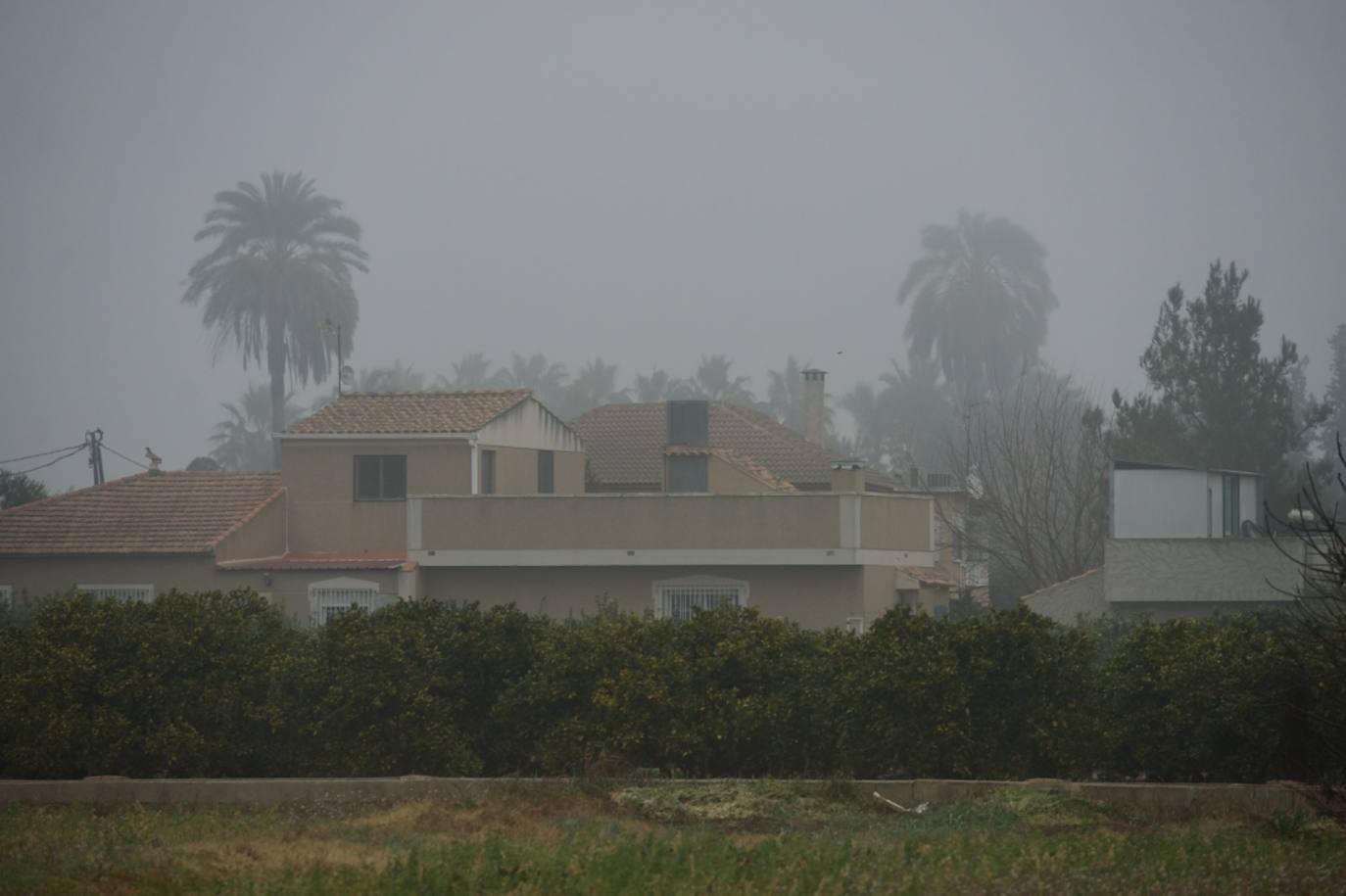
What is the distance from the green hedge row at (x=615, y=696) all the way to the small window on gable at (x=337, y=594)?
60.7ft

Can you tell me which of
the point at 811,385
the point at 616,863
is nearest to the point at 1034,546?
the point at 811,385

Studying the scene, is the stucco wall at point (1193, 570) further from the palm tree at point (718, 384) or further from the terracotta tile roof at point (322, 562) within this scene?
the palm tree at point (718, 384)

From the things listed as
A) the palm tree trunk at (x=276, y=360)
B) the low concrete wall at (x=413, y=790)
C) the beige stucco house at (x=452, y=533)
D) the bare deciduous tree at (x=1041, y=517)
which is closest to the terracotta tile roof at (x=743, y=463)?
the beige stucco house at (x=452, y=533)

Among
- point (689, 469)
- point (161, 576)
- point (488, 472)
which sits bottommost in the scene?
point (161, 576)

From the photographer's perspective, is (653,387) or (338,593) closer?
(338,593)

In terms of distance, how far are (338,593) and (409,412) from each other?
21.5ft

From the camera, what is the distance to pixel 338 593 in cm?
3919

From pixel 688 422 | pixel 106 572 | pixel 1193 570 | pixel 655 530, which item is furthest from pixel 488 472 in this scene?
pixel 1193 570

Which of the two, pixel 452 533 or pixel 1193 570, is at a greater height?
pixel 452 533

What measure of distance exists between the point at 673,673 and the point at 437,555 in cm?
2019

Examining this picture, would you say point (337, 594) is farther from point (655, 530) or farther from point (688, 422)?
point (688, 422)

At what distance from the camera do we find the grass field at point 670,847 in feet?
40.0

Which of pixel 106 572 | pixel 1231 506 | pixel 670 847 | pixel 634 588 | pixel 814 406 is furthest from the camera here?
pixel 814 406

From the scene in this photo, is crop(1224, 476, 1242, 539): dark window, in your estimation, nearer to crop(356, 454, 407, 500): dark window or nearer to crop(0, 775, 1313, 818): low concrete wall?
crop(356, 454, 407, 500): dark window
